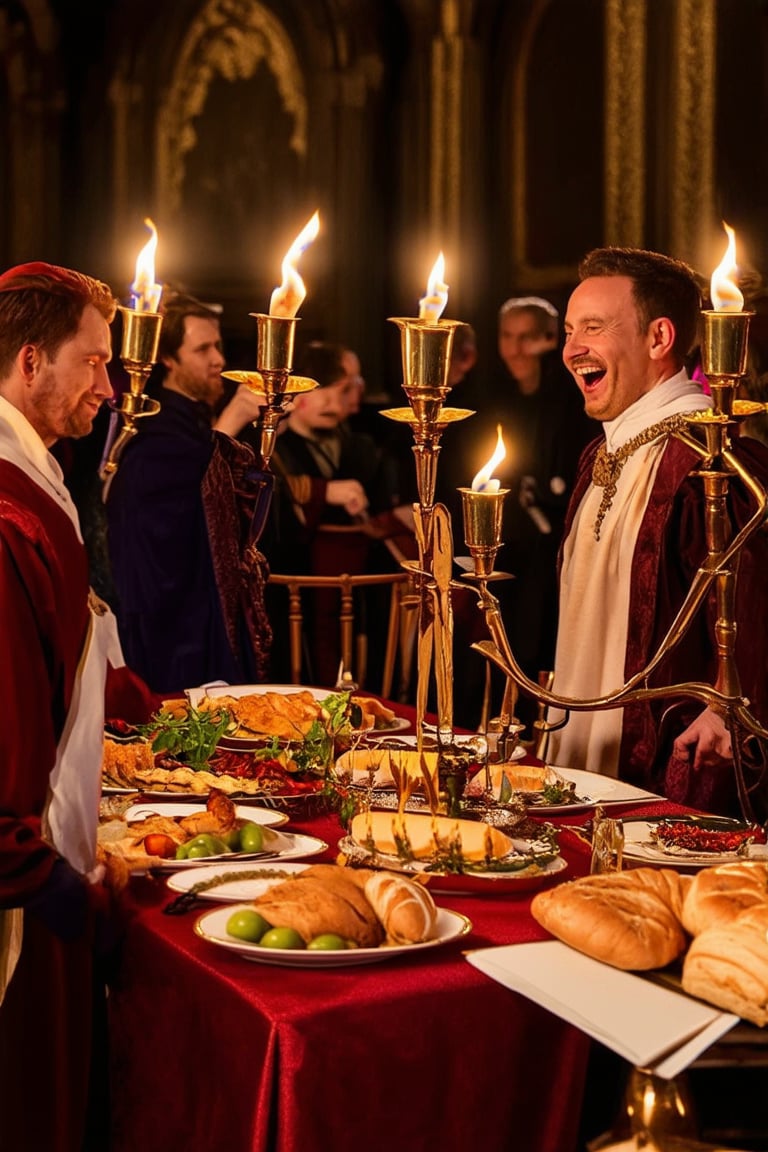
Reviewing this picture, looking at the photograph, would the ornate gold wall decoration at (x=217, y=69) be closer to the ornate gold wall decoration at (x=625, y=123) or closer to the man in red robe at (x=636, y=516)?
the ornate gold wall decoration at (x=625, y=123)

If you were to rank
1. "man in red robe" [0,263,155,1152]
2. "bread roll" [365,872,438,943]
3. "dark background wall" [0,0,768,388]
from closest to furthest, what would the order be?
1. "bread roll" [365,872,438,943]
2. "man in red robe" [0,263,155,1152]
3. "dark background wall" [0,0,768,388]

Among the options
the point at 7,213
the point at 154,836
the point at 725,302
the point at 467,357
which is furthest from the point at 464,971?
the point at 7,213

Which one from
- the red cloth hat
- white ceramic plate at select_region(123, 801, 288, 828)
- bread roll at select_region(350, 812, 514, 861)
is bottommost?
white ceramic plate at select_region(123, 801, 288, 828)

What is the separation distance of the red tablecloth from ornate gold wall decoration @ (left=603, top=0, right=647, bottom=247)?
17.7 ft

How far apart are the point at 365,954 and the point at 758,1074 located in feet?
2.20

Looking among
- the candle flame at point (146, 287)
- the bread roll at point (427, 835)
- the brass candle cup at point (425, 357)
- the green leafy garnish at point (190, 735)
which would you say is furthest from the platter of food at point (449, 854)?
the candle flame at point (146, 287)

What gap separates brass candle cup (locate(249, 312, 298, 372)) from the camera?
8.09ft

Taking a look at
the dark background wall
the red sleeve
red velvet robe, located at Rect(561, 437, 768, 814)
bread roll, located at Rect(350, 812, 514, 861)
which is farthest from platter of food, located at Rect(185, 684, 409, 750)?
the dark background wall

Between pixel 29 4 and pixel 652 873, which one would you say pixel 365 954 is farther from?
pixel 29 4

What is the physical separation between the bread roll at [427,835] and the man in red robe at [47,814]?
1.13ft

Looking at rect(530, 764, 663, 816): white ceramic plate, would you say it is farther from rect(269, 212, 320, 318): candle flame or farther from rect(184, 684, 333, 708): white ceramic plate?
rect(269, 212, 320, 318): candle flame

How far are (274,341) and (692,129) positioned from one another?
14.9 ft

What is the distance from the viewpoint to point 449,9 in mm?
7664

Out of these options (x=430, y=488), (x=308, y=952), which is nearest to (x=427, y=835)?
(x=308, y=952)
